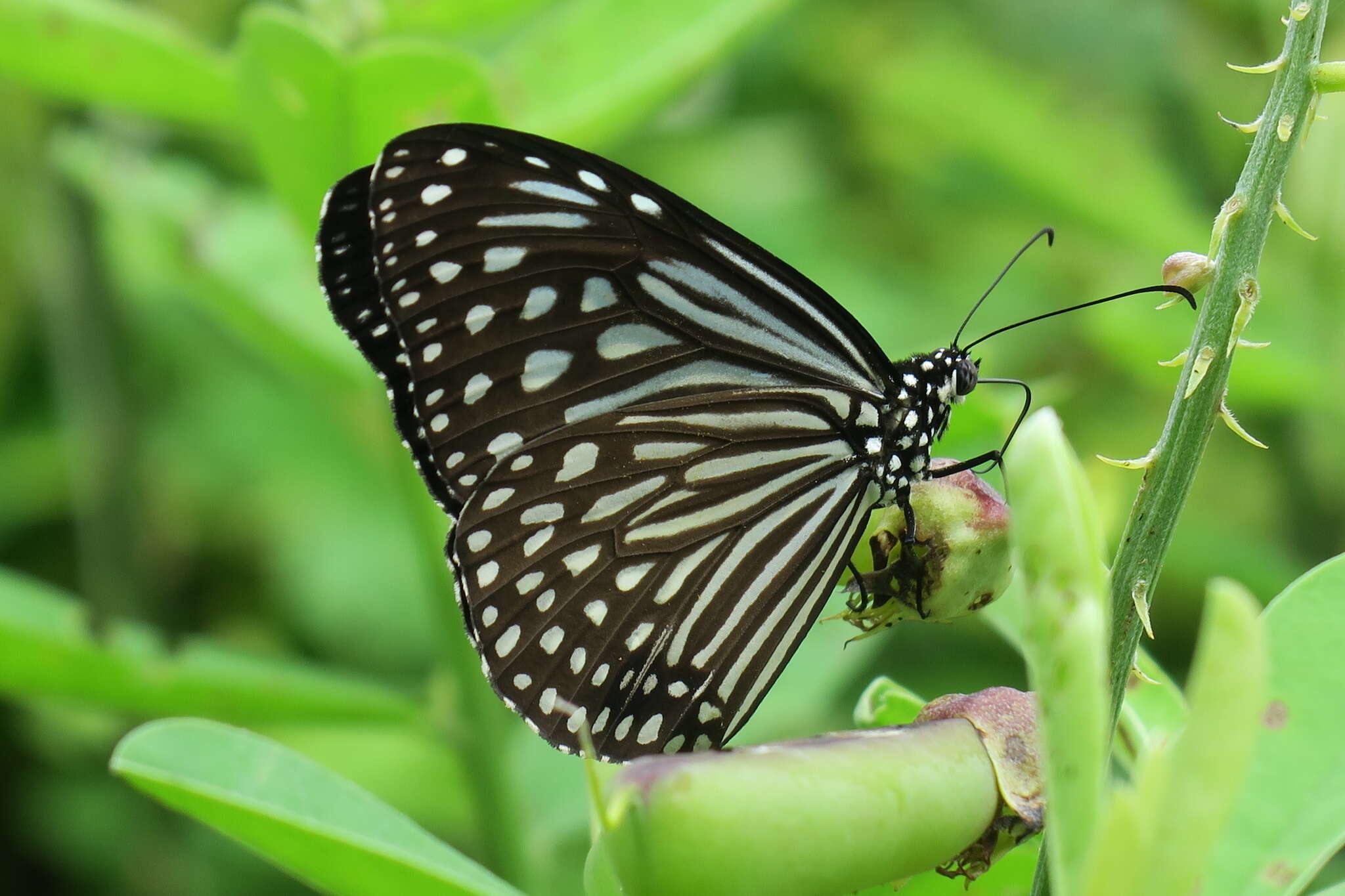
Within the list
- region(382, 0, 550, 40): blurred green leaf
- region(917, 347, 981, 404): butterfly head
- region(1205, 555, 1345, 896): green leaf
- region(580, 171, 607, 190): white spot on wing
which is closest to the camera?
region(1205, 555, 1345, 896): green leaf

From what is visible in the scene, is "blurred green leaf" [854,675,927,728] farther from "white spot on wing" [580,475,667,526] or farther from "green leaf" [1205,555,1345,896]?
"white spot on wing" [580,475,667,526]

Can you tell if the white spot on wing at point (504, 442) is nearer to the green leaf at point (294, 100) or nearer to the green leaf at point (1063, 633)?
the green leaf at point (294, 100)

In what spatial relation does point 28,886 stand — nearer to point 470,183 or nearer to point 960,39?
point 470,183

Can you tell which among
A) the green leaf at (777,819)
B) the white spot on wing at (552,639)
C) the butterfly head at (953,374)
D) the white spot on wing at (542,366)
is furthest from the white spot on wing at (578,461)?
the green leaf at (777,819)

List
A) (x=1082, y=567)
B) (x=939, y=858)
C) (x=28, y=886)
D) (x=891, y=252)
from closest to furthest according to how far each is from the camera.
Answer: (x=1082, y=567) < (x=939, y=858) < (x=28, y=886) < (x=891, y=252)

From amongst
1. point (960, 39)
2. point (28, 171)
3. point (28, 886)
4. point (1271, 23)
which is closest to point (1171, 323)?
point (1271, 23)

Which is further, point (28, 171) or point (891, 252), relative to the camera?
point (891, 252)

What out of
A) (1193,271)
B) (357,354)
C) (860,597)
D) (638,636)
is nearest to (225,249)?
(357,354)

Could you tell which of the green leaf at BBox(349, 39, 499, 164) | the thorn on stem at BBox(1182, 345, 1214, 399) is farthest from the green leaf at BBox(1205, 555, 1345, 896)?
the green leaf at BBox(349, 39, 499, 164)
